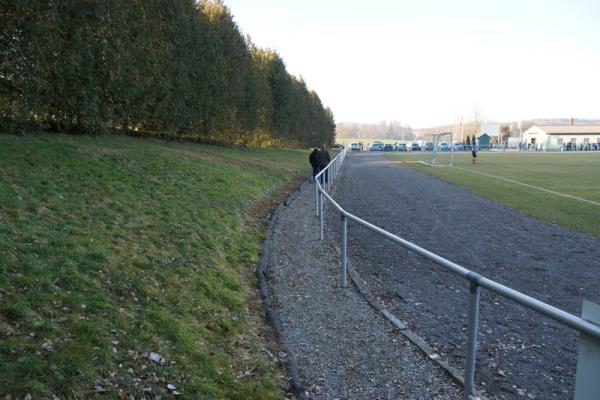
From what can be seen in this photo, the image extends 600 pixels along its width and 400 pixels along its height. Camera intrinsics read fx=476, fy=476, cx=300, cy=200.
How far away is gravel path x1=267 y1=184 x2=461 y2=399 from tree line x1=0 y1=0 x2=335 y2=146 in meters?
6.84

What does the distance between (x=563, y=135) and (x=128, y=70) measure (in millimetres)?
112739

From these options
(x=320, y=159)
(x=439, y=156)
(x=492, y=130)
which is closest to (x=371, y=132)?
(x=492, y=130)

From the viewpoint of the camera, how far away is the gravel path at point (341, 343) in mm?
3924

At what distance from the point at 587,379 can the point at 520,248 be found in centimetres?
760

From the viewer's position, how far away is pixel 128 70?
1450 centimetres

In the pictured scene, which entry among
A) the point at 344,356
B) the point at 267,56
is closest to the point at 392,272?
the point at 344,356

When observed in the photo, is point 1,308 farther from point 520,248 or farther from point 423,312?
point 520,248

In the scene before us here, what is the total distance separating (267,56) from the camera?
37688 millimetres

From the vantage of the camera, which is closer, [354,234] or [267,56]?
[354,234]

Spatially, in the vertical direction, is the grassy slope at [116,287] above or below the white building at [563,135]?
below

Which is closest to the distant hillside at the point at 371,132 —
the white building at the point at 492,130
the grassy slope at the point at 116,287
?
the white building at the point at 492,130

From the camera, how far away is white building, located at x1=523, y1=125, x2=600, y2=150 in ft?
337

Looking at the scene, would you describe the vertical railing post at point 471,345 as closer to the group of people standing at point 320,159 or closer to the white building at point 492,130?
the group of people standing at point 320,159

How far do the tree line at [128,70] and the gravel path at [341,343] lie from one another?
6837 mm
